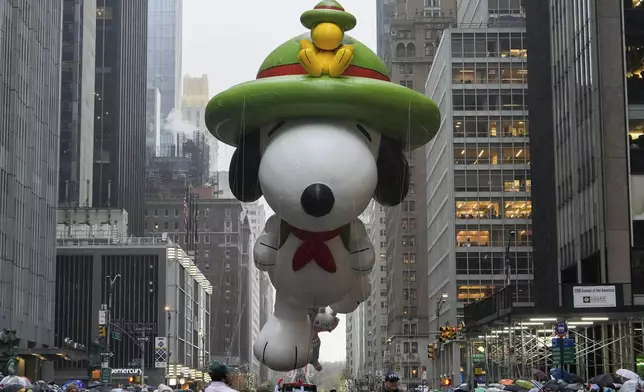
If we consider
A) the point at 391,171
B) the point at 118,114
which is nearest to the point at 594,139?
the point at 391,171

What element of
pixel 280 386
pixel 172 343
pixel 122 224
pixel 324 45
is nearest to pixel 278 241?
pixel 324 45

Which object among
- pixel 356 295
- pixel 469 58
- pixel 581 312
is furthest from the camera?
pixel 469 58

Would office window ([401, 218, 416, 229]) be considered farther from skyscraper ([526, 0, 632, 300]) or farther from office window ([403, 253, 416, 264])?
skyscraper ([526, 0, 632, 300])

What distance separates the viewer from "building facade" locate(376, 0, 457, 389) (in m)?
116

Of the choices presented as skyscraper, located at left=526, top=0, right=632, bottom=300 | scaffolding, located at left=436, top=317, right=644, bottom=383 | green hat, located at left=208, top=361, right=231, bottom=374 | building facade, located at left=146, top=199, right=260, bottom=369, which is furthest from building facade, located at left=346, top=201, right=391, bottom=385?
green hat, located at left=208, top=361, right=231, bottom=374

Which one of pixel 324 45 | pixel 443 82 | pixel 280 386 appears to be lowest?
pixel 280 386

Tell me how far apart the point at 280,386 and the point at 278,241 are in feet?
Answer: 15.9

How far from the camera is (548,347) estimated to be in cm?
4172

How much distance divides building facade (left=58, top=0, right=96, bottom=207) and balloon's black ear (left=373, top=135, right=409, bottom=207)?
98.1 m

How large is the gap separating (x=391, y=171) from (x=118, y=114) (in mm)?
112097

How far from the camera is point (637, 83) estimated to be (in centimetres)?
4453

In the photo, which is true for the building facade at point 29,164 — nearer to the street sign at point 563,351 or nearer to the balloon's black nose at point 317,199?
the street sign at point 563,351

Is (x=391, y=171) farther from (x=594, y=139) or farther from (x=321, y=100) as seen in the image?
(x=594, y=139)

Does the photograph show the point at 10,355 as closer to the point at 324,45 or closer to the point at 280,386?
the point at 280,386
